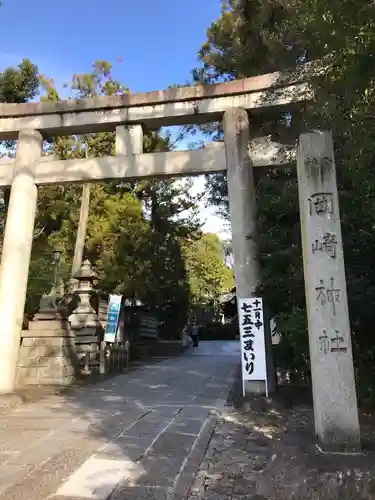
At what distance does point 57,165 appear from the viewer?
867cm

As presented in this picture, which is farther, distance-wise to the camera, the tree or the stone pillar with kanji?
the tree

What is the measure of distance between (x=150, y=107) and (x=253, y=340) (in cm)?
475

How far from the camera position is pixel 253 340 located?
274 inches

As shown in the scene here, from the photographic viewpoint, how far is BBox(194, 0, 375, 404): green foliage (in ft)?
10.5

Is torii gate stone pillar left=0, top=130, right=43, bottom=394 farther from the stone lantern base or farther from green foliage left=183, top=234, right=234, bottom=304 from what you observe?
green foliage left=183, top=234, right=234, bottom=304

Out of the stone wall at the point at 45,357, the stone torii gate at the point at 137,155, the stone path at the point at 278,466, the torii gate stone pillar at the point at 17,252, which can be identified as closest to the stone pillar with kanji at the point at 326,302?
the stone path at the point at 278,466

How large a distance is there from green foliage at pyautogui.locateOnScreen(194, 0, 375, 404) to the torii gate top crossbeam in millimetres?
728

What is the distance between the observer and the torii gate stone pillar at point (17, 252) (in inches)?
314

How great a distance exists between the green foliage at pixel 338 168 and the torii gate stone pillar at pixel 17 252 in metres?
4.45

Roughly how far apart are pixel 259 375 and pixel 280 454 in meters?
3.12

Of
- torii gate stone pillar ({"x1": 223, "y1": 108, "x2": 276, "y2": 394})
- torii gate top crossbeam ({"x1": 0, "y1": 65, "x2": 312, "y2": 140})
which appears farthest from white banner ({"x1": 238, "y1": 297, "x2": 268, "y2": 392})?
torii gate top crossbeam ({"x1": 0, "y1": 65, "x2": 312, "y2": 140})

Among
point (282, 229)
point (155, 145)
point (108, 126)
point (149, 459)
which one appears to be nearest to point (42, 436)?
point (149, 459)

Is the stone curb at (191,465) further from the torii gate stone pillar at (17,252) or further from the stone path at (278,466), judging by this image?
the torii gate stone pillar at (17,252)

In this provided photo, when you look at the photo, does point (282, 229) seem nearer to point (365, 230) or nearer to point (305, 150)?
point (365, 230)
